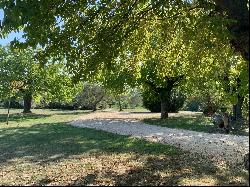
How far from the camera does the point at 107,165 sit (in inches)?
535

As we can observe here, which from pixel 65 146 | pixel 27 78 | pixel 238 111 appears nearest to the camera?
pixel 65 146

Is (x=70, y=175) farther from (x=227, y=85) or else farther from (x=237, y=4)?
(x=227, y=85)

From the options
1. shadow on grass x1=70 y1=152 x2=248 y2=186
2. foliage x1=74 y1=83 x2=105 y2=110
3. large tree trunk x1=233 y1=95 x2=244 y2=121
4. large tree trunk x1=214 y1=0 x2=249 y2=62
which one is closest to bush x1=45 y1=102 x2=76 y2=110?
foliage x1=74 y1=83 x2=105 y2=110

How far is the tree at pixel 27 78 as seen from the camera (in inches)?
1731

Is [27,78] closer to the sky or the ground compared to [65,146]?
closer to the sky

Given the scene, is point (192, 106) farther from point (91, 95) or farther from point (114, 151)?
point (114, 151)

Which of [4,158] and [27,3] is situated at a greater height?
[27,3]

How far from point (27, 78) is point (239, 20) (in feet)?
132

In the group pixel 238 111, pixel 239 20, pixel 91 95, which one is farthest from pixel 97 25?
pixel 91 95

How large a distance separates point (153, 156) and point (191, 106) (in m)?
44.2

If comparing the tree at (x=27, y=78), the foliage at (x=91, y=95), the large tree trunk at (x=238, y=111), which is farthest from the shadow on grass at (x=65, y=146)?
the foliage at (x=91, y=95)

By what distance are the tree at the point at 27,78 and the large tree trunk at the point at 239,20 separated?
1308 inches

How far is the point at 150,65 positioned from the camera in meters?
34.3

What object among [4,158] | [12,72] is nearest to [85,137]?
[4,158]
